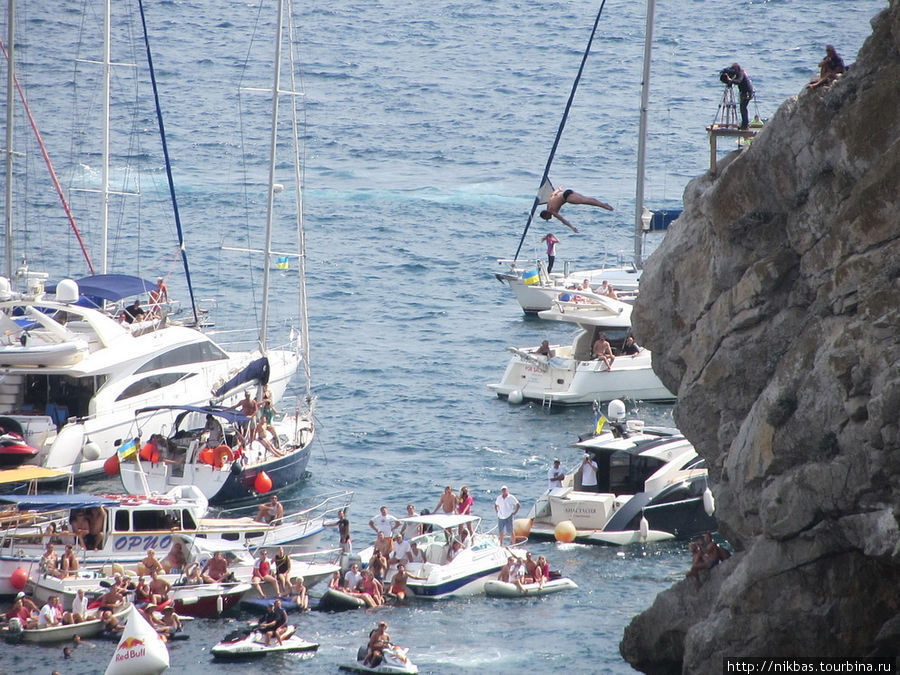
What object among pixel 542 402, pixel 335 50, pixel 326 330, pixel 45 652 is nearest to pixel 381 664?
pixel 45 652

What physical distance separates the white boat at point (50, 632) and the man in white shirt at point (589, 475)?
43.6 feet

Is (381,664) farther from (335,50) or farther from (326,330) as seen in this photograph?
(335,50)

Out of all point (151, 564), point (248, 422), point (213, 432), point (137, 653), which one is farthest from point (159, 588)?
point (248, 422)

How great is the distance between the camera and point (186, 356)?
44156 millimetres

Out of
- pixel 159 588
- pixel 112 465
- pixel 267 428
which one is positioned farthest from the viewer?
pixel 267 428

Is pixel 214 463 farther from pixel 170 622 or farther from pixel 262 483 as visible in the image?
pixel 170 622

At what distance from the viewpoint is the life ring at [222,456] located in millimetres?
38781

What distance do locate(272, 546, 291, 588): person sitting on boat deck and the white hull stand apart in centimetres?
1777

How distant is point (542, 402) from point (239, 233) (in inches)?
1190

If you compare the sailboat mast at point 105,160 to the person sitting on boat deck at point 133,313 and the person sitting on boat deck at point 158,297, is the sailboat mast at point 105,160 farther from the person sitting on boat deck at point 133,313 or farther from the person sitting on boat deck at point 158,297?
the person sitting on boat deck at point 133,313

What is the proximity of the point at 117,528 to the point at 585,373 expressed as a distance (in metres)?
20.2

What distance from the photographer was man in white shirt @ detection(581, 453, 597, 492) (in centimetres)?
3816

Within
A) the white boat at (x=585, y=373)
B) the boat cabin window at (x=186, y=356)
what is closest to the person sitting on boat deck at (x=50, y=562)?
the boat cabin window at (x=186, y=356)

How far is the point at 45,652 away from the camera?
29.3 m
